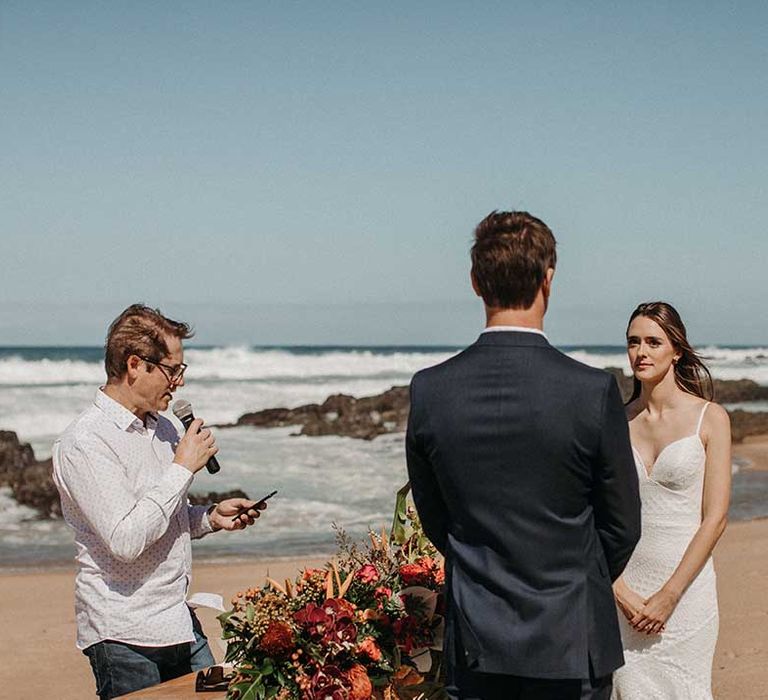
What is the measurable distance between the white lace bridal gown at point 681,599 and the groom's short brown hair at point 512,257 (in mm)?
1714

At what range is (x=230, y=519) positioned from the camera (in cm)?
398

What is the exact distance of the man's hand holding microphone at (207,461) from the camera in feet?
11.4

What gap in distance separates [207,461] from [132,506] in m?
0.31

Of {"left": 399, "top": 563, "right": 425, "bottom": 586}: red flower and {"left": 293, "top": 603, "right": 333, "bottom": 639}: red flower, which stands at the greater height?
{"left": 399, "top": 563, "right": 425, "bottom": 586}: red flower

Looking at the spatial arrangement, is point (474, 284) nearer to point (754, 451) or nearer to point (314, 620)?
point (314, 620)

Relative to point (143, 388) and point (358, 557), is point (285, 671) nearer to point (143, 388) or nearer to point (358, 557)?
point (358, 557)

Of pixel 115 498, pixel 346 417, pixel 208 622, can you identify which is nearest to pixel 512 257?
pixel 115 498

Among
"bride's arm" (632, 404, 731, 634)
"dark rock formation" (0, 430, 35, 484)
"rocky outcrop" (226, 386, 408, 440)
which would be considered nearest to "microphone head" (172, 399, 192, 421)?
"bride's arm" (632, 404, 731, 634)

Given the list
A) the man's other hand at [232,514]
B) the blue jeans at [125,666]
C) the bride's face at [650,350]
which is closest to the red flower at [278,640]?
the blue jeans at [125,666]

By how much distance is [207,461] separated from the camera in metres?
3.60

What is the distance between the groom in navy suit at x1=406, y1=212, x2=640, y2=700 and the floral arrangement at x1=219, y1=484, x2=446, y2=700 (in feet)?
1.47

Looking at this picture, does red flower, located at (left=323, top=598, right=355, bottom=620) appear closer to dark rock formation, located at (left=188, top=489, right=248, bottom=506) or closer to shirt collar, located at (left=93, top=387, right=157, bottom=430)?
shirt collar, located at (left=93, top=387, right=157, bottom=430)

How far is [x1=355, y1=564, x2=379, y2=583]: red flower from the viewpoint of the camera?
3293 mm

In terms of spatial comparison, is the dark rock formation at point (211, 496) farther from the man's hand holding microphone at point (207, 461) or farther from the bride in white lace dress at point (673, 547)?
the bride in white lace dress at point (673, 547)
